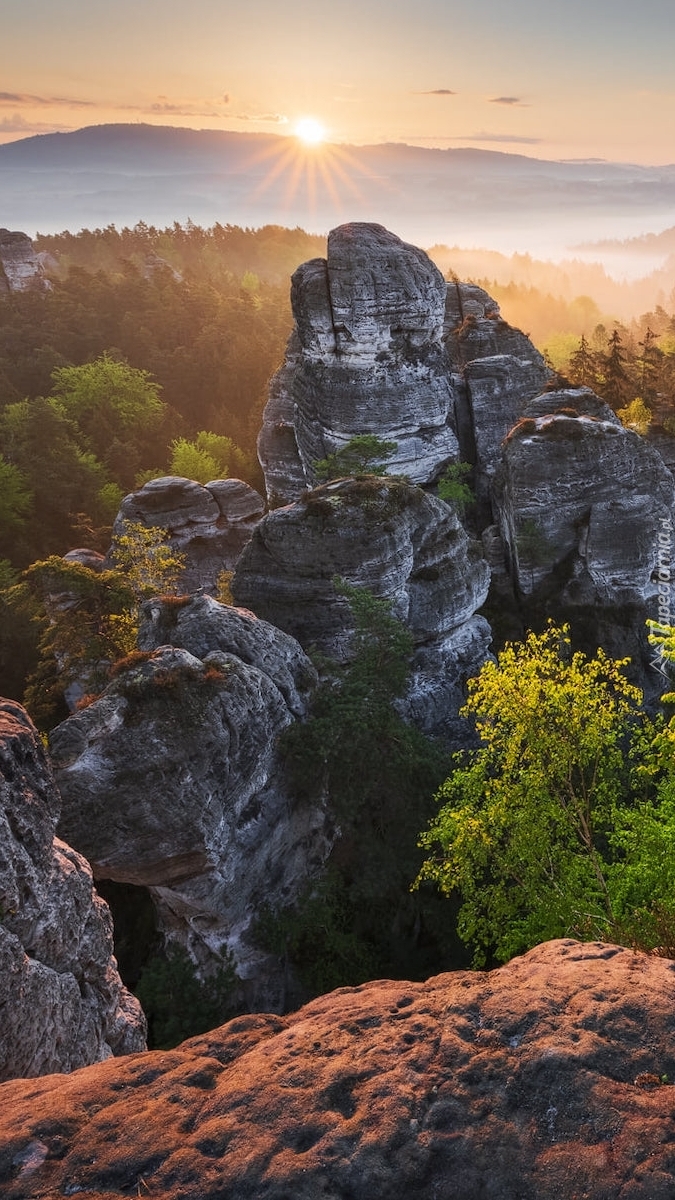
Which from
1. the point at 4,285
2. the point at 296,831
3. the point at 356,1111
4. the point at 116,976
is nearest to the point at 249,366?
the point at 4,285

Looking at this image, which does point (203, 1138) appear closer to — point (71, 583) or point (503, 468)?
point (71, 583)

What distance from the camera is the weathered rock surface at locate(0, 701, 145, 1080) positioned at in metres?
8.73

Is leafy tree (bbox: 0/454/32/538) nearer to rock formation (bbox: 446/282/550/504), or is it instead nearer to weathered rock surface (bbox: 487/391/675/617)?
rock formation (bbox: 446/282/550/504)

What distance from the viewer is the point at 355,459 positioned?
3312 cm

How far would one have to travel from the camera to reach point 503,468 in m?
32.0

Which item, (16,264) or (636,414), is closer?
(636,414)

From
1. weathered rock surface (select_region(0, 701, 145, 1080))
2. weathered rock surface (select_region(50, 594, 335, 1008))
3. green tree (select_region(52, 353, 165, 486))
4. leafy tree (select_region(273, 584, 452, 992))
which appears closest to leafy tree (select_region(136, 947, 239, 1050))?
weathered rock surface (select_region(50, 594, 335, 1008))

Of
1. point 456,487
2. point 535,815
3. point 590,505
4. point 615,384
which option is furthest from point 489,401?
point 535,815

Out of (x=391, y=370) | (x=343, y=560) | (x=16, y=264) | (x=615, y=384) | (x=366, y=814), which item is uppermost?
(x=16, y=264)

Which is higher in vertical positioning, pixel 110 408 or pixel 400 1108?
pixel 110 408

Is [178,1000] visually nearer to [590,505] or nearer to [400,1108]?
[400,1108]

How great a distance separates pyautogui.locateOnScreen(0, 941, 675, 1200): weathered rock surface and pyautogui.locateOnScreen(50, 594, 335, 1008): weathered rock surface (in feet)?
25.0

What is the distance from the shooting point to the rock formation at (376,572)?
2288cm

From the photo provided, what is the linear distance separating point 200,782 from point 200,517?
2681 cm
